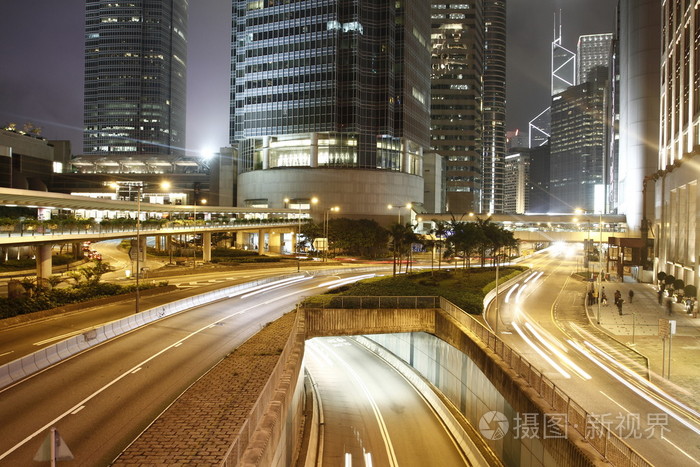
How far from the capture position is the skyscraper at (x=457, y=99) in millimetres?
182500

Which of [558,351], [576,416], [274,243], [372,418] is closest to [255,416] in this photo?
[576,416]

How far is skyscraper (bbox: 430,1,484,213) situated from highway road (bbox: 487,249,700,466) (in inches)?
5750

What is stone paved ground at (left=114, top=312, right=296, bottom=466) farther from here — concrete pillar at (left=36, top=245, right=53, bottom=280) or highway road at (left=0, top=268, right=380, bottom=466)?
concrete pillar at (left=36, top=245, right=53, bottom=280)

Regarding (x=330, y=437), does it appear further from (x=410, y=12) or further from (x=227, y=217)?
(x=410, y=12)

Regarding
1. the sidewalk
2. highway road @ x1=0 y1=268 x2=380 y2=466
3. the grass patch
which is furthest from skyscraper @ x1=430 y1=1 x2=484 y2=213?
highway road @ x1=0 y1=268 x2=380 y2=466

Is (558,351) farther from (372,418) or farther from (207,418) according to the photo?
(207,418)

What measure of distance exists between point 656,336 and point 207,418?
30613 mm

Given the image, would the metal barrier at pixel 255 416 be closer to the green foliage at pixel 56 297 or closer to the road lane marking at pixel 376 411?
the road lane marking at pixel 376 411

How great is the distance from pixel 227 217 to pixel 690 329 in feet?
226

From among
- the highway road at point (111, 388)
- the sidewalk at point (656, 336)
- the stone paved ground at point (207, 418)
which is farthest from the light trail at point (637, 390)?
the highway road at point (111, 388)

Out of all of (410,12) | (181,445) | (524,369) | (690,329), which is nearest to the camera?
(181,445)

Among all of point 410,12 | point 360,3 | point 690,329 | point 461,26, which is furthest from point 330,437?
point 461,26

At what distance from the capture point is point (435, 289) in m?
40.2

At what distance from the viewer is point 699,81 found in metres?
52.9
